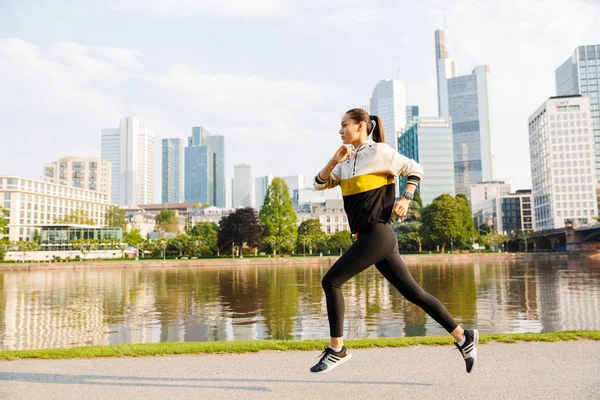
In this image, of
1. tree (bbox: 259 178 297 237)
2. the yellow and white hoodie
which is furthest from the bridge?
the yellow and white hoodie

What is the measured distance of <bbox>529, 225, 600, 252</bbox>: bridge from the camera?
332 ft

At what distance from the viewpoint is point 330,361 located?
4691 millimetres

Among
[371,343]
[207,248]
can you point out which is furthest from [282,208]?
[371,343]

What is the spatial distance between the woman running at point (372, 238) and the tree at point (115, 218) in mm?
157800

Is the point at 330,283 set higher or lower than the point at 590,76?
lower

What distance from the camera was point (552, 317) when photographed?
14.0 m

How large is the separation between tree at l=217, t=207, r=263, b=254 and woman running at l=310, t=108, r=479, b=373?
257 feet

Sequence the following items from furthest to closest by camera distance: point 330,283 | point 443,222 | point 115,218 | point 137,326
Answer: point 115,218 < point 443,222 < point 137,326 < point 330,283

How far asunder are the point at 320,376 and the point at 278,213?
84.4m

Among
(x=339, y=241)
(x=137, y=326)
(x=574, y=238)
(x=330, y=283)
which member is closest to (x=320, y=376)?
(x=330, y=283)

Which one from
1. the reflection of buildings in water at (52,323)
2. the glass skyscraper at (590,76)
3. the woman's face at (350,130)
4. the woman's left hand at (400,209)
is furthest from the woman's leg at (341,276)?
the glass skyscraper at (590,76)

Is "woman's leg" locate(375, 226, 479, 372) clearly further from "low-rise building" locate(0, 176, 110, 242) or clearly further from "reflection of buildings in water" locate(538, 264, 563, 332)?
"low-rise building" locate(0, 176, 110, 242)

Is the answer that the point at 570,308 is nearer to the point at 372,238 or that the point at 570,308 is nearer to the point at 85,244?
the point at 372,238

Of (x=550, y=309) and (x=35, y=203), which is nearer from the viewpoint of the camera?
(x=550, y=309)
